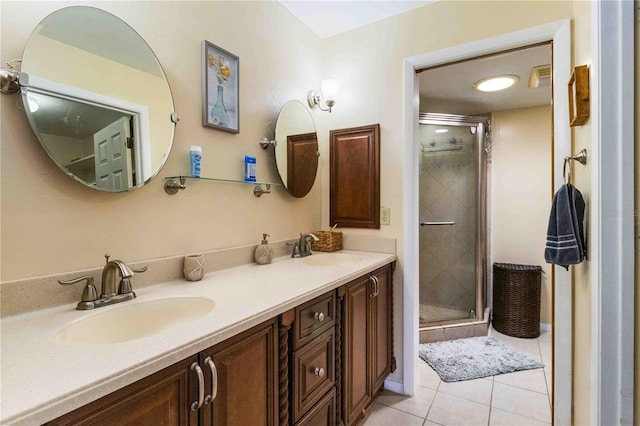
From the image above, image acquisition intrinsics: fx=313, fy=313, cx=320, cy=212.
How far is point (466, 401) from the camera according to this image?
1.93m

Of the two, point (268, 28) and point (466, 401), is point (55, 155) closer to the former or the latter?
point (268, 28)

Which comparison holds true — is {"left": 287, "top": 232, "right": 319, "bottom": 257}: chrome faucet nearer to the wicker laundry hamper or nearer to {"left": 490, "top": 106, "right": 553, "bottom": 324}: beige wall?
the wicker laundry hamper

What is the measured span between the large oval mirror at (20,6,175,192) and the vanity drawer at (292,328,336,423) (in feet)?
3.07

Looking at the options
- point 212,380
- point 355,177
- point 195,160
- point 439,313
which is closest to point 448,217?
point 439,313

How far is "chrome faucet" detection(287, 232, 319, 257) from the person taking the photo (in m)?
1.98

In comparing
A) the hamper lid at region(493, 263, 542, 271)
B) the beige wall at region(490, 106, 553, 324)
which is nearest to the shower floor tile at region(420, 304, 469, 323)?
the hamper lid at region(493, 263, 542, 271)

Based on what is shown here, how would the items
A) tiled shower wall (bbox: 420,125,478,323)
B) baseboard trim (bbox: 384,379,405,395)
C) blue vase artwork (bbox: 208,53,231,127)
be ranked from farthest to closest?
tiled shower wall (bbox: 420,125,478,323) → baseboard trim (bbox: 384,379,405,395) → blue vase artwork (bbox: 208,53,231,127)

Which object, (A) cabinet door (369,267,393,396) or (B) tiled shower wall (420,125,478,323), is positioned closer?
(A) cabinet door (369,267,393,396)

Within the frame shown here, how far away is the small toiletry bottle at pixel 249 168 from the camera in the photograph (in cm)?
168

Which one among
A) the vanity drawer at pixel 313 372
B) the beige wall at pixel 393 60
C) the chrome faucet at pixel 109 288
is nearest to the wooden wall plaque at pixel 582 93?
the beige wall at pixel 393 60

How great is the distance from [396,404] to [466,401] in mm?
430

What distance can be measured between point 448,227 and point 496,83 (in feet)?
4.38

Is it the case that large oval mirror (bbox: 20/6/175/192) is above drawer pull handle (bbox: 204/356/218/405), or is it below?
above

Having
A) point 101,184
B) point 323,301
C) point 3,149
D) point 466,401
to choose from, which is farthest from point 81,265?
point 466,401
